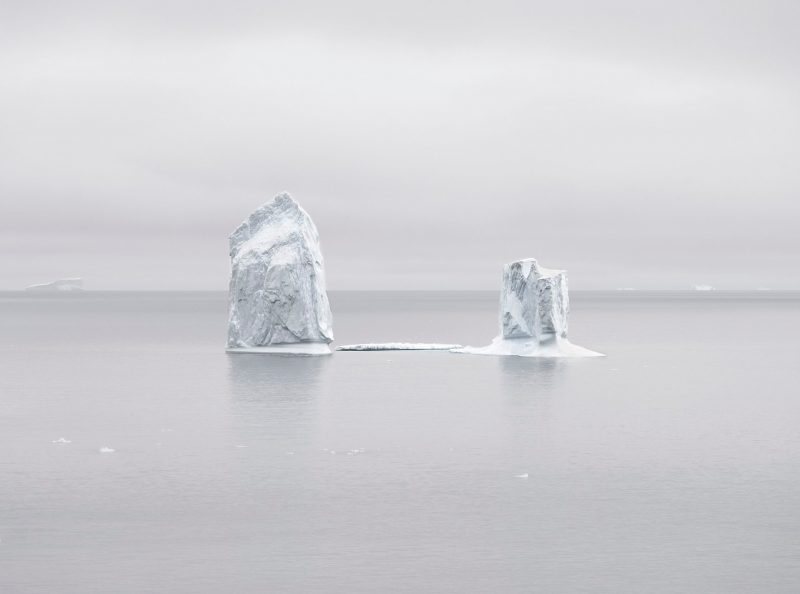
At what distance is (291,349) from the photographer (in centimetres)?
6838

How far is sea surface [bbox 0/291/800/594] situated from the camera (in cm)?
2020

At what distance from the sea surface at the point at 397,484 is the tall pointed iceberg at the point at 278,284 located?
5.83 meters

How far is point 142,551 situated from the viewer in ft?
69.7

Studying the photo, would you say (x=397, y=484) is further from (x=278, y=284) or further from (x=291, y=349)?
(x=291, y=349)

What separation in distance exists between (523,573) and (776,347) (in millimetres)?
83232

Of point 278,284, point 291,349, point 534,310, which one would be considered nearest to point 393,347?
point 291,349

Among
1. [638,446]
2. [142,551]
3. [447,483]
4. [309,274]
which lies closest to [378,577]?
[142,551]

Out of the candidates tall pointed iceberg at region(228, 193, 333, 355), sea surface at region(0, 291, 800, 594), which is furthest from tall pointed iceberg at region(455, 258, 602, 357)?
tall pointed iceberg at region(228, 193, 333, 355)

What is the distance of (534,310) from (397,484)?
38706 millimetres

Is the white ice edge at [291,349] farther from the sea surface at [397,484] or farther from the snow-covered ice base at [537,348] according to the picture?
the snow-covered ice base at [537,348]

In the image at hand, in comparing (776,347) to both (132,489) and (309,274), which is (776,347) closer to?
(309,274)

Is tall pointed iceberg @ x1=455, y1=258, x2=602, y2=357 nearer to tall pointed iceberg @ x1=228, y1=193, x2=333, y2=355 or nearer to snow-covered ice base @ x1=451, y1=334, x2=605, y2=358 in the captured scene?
snow-covered ice base @ x1=451, y1=334, x2=605, y2=358

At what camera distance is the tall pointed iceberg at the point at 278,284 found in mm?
64438

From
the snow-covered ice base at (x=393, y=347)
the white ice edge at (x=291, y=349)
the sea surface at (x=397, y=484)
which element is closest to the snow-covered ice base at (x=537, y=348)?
the snow-covered ice base at (x=393, y=347)
